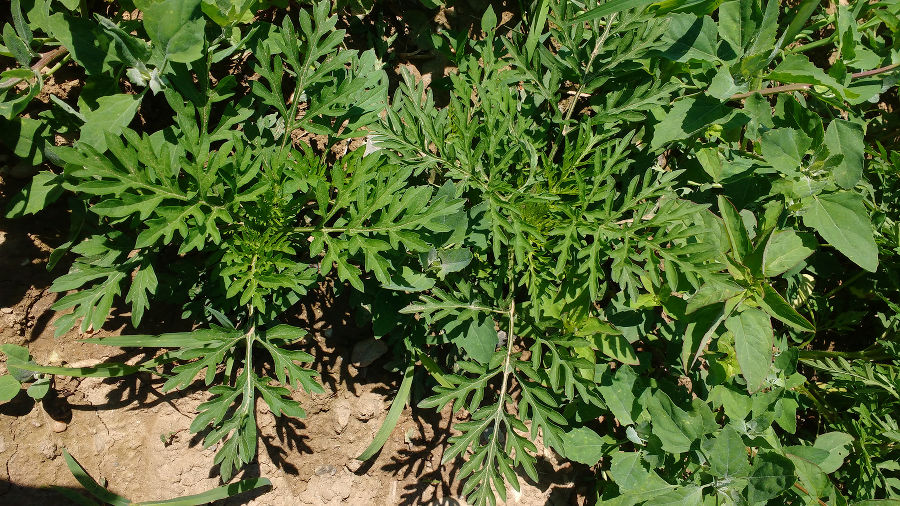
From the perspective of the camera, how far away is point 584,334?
2.36 metres

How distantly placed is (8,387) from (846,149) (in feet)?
11.6

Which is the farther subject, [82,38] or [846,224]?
[846,224]

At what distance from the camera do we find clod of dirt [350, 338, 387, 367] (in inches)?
112

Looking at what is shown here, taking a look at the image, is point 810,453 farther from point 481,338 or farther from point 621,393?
point 481,338

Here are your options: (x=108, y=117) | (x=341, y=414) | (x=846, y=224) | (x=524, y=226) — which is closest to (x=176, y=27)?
(x=108, y=117)

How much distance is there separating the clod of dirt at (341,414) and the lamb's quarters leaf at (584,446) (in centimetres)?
106

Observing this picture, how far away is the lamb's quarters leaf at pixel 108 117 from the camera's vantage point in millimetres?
1986

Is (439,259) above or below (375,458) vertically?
above

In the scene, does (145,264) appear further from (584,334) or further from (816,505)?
(816,505)

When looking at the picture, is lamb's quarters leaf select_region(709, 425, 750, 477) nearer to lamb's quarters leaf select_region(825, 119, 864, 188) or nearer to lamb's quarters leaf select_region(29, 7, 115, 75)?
lamb's quarters leaf select_region(825, 119, 864, 188)

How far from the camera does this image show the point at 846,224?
90.4 inches

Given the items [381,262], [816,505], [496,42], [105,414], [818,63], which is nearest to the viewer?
[381,262]

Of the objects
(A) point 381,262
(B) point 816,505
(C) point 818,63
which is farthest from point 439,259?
(C) point 818,63

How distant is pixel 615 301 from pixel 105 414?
232 cm
